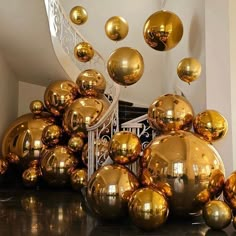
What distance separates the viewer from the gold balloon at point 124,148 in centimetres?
251

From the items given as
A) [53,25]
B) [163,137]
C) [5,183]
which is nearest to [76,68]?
[53,25]

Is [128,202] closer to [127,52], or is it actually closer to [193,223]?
[193,223]

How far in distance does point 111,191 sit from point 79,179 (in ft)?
5.89

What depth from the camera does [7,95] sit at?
5.23 m

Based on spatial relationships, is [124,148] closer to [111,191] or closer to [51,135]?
[111,191]

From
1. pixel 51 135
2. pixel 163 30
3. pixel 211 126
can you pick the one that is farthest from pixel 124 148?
pixel 51 135

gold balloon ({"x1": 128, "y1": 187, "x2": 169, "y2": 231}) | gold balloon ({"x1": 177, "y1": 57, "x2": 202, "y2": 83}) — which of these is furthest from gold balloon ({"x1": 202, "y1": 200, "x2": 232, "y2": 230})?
gold balloon ({"x1": 177, "y1": 57, "x2": 202, "y2": 83})

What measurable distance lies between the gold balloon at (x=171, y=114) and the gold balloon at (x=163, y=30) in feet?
1.42

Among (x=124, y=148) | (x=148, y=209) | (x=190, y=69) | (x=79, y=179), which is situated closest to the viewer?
(x=148, y=209)

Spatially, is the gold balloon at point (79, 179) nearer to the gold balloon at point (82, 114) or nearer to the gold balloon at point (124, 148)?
the gold balloon at point (82, 114)

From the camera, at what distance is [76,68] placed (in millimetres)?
5465

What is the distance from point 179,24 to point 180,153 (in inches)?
38.9

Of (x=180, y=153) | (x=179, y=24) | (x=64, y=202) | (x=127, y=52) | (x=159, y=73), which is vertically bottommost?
(x=64, y=202)

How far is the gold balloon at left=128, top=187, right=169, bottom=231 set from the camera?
2.18 meters
